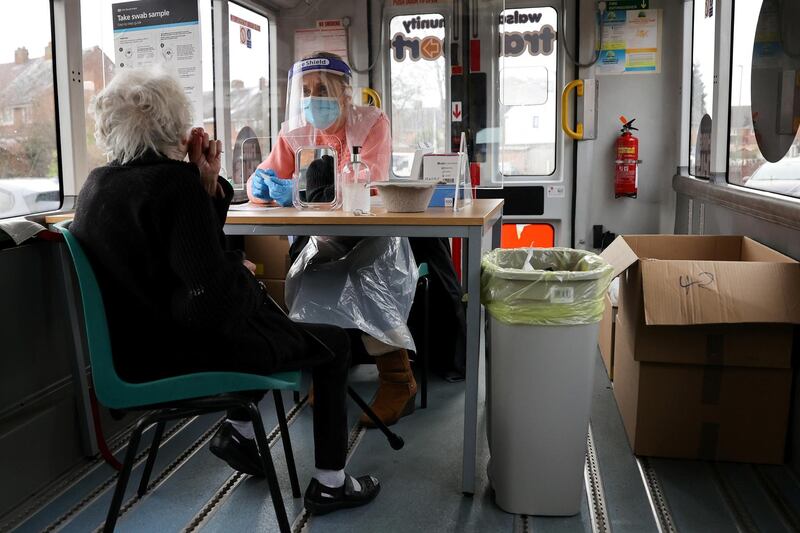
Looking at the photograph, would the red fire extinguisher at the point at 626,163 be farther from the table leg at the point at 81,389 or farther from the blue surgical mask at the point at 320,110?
the table leg at the point at 81,389

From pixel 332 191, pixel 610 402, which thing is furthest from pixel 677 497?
pixel 332 191

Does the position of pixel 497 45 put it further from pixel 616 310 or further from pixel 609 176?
pixel 616 310

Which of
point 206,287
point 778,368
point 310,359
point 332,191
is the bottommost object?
point 778,368

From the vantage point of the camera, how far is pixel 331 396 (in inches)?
72.0

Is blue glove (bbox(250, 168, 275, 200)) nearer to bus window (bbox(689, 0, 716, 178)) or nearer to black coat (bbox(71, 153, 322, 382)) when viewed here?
black coat (bbox(71, 153, 322, 382))

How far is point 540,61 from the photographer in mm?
4348

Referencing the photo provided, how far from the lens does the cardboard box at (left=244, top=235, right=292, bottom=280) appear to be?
3.57 metres

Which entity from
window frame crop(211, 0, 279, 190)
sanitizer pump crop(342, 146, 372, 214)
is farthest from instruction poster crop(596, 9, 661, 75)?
sanitizer pump crop(342, 146, 372, 214)

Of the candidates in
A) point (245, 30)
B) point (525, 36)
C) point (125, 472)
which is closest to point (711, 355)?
point (125, 472)

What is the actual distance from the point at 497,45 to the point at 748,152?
1910 mm

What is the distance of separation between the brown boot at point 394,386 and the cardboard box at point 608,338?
3.32 ft

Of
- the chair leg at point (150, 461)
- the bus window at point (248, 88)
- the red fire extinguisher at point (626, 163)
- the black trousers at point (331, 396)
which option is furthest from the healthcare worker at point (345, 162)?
the red fire extinguisher at point (626, 163)

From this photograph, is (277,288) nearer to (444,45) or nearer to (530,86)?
(444,45)

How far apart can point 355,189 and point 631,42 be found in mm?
2959
